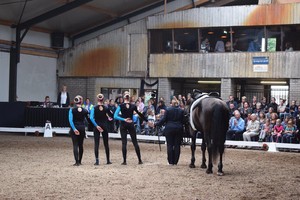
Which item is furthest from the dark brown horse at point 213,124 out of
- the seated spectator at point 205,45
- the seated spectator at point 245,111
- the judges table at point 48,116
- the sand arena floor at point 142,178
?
the seated spectator at point 205,45

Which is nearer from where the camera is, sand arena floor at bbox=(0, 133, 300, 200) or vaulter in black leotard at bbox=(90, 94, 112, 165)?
sand arena floor at bbox=(0, 133, 300, 200)

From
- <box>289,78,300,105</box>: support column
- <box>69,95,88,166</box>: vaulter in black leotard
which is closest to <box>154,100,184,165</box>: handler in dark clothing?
<box>69,95,88,166</box>: vaulter in black leotard

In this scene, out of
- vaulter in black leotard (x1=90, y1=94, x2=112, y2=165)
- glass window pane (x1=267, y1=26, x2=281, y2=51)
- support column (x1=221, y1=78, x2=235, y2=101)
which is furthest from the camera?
support column (x1=221, y1=78, x2=235, y2=101)

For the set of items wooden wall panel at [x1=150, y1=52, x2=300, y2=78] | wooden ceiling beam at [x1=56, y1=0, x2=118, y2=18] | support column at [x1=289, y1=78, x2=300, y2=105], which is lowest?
support column at [x1=289, y1=78, x2=300, y2=105]

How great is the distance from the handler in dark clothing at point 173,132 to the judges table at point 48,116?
1275cm

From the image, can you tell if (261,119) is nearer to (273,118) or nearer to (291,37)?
(273,118)

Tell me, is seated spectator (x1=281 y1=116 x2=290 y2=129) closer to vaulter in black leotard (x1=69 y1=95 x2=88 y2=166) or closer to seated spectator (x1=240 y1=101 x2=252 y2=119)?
seated spectator (x1=240 y1=101 x2=252 y2=119)

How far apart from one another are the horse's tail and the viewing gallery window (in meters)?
16.2

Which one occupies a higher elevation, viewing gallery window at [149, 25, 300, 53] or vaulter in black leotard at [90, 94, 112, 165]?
viewing gallery window at [149, 25, 300, 53]

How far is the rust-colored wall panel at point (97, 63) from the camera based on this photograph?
3347 centimetres

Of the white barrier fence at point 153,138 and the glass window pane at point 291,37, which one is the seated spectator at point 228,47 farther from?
the white barrier fence at point 153,138

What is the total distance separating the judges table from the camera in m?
27.7

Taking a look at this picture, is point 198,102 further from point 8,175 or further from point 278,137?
point 278,137

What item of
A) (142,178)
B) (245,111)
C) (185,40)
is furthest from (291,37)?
(142,178)
